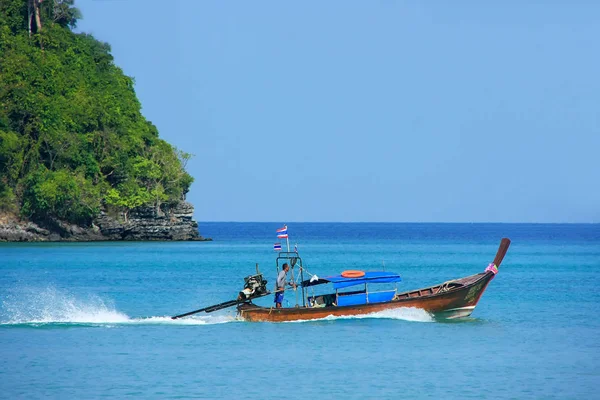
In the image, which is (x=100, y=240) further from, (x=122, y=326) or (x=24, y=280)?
(x=122, y=326)

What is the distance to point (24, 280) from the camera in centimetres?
Result: 4688

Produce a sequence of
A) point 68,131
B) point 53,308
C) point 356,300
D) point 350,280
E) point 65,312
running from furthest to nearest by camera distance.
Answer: point 68,131
point 53,308
point 65,312
point 356,300
point 350,280

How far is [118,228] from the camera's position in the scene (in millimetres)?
89625

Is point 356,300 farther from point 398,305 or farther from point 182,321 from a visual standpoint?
point 182,321

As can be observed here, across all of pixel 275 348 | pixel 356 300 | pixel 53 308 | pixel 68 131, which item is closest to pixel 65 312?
pixel 53 308

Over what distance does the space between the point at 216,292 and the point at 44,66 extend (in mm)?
48841

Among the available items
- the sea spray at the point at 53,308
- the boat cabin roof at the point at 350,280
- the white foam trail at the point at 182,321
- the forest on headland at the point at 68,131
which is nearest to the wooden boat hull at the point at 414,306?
the boat cabin roof at the point at 350,280

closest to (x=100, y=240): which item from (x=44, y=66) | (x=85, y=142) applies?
(x=85, y=142)

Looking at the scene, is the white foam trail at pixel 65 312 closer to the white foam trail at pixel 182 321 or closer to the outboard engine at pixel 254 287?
the white foam trail at pixel 182 321

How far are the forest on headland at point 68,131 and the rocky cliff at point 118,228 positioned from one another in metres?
0.76

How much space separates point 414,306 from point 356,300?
1.89 m

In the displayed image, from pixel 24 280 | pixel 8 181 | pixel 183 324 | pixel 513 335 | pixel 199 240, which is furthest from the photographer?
pixel 199 240

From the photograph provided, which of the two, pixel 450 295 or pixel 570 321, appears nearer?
pixel 450 295

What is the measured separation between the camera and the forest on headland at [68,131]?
8212 centimetres
